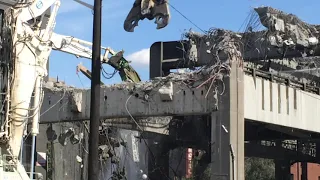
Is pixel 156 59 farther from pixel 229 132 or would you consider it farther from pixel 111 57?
pixel 229 132

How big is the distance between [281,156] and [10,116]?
29.2 m

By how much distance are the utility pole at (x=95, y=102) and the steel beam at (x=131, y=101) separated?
677 centimetres

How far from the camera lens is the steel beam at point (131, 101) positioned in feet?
70.5

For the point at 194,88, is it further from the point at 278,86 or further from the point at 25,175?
the point at 25,175

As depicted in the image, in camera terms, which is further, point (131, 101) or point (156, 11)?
point (131, 101)

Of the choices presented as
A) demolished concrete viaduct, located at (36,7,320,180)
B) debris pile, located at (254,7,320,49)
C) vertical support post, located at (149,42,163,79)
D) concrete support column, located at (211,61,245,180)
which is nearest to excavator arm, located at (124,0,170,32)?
demolished concrete viaduct, located at (36,7,320,180)

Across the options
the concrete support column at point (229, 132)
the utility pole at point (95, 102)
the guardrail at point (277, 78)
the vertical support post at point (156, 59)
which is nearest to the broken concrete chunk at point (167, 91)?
the concrete support column at point (229, 132)

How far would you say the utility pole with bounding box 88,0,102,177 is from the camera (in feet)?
47.4

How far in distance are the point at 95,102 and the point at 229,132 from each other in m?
6.82

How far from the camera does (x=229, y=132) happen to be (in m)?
20.2

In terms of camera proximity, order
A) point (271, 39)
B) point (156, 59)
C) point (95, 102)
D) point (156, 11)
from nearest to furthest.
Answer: point (95, 102)
point (156, 11)
point (271, 39)
point (156, 59)

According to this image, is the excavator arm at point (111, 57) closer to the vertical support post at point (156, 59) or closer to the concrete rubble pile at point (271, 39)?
the vertical support post at point (156, 59)

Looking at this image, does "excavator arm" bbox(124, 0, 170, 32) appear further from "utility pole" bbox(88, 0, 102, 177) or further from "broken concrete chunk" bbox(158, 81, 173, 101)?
"utility pole" bbox(88, 0, 102, 177)

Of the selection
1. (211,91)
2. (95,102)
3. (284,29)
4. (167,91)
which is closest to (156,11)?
(167,91)
